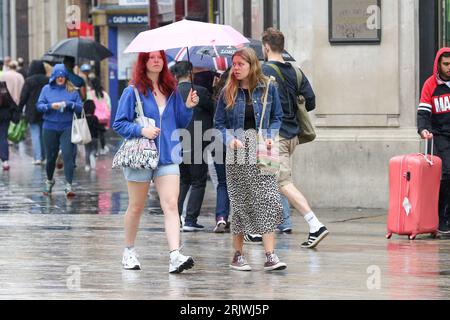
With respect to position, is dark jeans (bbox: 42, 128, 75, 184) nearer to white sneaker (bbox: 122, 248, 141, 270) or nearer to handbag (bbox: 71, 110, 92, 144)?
handbag (bbox: 71, 110, 92, 144)

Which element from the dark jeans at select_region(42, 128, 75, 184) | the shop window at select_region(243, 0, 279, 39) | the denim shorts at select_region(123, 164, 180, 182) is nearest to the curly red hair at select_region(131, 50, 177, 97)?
the denim shorts at select_region(123, 164, 180, 182)

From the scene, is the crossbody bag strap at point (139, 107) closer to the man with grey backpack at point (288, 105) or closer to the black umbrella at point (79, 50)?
the man with grey backpack at point (288, 105)

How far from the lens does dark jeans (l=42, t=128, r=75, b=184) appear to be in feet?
58.9

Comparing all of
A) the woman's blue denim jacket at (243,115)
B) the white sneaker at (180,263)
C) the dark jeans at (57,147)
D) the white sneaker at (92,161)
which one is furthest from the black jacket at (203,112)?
the white sneaker at (92,161)

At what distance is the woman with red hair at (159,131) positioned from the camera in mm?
10406

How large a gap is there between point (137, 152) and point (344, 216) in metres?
5.18

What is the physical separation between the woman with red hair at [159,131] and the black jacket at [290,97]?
78.6 inches

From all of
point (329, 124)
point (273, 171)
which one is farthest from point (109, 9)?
point (273, 171)

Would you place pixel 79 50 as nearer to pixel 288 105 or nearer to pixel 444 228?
pixel 288 105

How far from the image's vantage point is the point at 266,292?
31.6ft

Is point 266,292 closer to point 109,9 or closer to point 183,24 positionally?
point 183,24

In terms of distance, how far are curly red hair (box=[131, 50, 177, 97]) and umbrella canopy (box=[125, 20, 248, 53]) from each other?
146 mm

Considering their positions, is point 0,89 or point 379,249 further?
point 0,89

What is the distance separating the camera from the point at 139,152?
10.4 metres
